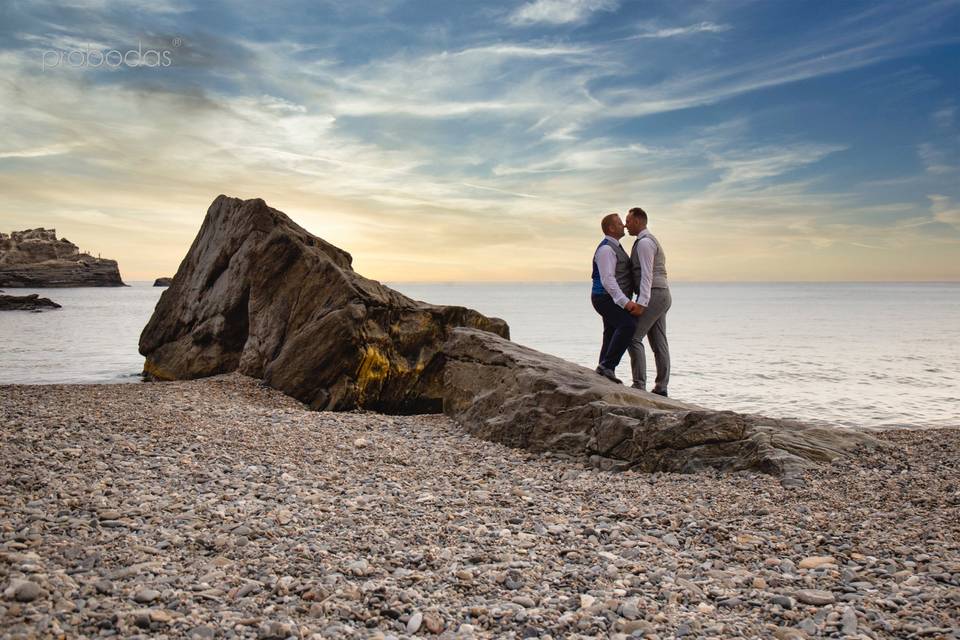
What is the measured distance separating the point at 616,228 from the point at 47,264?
16877cm

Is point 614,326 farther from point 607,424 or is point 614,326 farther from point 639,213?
point 607,424

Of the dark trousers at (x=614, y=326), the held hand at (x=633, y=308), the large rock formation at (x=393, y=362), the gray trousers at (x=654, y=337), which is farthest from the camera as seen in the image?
the gray trousers at (x=654, y=337)

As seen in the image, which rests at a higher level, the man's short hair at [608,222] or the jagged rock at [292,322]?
the man's short hair at [608,222]

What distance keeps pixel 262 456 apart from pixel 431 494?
2.58m

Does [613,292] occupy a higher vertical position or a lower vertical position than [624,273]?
lower

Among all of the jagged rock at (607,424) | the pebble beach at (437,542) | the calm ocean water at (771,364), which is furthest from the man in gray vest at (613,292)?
the calm ocean water at (771,364)

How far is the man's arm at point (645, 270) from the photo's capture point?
38.9ft

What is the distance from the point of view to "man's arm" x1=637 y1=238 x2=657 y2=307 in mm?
11852

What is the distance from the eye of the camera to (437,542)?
6.07 metres

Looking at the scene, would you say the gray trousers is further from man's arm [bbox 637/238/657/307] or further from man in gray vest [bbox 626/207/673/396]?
man's arm [bbox 637/238/657/307]

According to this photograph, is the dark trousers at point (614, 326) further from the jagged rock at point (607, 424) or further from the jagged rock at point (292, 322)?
the jagged rock at point (292, 322)

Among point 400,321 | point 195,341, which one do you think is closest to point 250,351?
point 195,341

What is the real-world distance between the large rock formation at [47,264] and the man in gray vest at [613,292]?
162298 millimetres

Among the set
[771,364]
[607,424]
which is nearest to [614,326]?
[607,424]
